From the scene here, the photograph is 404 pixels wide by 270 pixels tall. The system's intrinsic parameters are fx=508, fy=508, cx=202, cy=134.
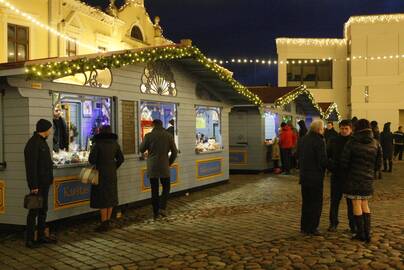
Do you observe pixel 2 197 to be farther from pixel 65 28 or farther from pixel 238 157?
pixel 65 28

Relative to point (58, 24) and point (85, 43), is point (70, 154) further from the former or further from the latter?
point (85, 43)

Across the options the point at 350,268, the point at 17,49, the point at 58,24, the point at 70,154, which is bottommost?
the point at 350,268

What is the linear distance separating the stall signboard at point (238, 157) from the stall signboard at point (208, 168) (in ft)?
11.9

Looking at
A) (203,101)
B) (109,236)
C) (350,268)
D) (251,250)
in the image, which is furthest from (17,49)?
(350,268)

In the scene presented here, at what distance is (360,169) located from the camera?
728 cm

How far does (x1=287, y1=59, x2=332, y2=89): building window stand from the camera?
38125 mm

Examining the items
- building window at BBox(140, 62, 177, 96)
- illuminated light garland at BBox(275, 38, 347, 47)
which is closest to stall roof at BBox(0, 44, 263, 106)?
building window at BBox(140, 62, 177, 96)

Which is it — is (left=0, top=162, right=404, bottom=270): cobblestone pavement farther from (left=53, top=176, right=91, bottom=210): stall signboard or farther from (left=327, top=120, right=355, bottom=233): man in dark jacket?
(left=53, top=176, right=91, bottom=210): stall signboard

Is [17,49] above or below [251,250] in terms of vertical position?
above

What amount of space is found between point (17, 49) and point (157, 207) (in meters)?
10.7

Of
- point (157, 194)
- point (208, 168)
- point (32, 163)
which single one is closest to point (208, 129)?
point (208, 168)

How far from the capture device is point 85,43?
21.0 m

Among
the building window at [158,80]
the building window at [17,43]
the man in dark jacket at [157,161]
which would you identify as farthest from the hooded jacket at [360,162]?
the building window at [17,43]

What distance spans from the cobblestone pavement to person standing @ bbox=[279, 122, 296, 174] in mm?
6702
